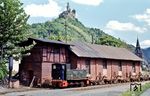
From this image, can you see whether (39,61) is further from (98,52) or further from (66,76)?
(98,52)

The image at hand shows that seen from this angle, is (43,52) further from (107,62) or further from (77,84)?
(107,62)

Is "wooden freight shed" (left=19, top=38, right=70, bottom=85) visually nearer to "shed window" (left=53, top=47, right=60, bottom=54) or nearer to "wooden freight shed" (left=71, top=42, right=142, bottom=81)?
"shed window" (left=53, top=47, right=60, bottom=54)

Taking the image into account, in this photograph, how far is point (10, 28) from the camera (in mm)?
40969

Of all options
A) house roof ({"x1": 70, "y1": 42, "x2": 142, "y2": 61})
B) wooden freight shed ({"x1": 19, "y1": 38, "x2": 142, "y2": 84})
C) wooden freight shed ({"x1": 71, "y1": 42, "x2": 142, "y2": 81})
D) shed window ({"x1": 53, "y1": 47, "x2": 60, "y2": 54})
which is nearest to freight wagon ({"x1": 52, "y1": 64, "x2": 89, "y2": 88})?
wooden freight shed ({"x1": 19, "y1": 38, "x2": 142, "y2": 84})

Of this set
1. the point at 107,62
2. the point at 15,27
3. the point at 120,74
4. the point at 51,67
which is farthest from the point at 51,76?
the point at 120,74

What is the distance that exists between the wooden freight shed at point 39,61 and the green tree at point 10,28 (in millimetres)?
4163

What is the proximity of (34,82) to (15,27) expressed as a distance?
8.78 meters

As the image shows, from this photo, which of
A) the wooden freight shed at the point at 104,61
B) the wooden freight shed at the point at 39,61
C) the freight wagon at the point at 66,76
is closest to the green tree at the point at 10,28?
the wooden freight shed at the point at 39,61

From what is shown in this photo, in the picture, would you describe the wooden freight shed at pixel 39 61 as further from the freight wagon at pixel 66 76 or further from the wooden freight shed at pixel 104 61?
the wooden freight shed at pixel 104 61

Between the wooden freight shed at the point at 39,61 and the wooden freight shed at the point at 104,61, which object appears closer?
the wooden freight shed at the point at 39,61

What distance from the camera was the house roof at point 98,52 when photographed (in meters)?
53.5

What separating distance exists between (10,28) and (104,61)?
871 inches

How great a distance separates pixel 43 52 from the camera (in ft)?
154

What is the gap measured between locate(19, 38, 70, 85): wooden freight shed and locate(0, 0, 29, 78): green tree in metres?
4.16
